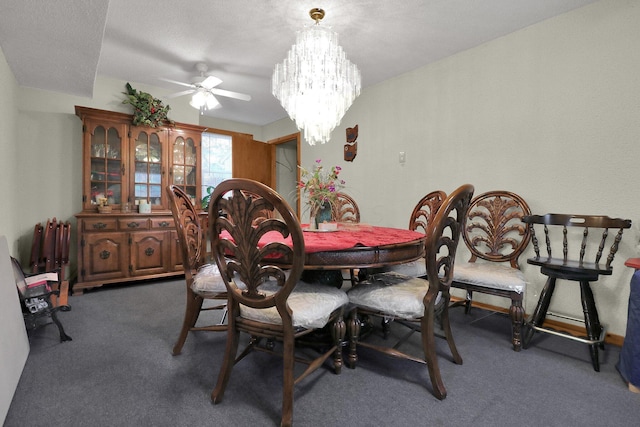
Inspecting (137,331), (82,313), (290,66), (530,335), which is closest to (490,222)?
(530,335)

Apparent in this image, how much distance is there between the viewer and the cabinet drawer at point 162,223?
354 cm

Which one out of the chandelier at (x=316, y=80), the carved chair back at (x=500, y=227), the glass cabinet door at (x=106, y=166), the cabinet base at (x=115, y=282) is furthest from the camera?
the glass cabinet door at (x=106, y=166)

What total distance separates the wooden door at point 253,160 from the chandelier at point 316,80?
2562mm

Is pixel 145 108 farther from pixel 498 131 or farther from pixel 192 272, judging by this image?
pixel 498 131

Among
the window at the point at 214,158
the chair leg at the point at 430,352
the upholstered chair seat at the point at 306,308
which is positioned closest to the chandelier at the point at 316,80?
the upholstered chair seat at the point at 306,308

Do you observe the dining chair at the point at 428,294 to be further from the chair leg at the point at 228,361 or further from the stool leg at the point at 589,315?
the stool leg at the point at 589,315

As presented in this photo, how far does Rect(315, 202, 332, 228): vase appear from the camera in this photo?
2.12 meters

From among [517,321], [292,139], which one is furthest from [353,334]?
[292,139]

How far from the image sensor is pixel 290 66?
7.90ft

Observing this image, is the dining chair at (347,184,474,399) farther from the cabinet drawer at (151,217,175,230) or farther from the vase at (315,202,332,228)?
the cabinet drawer at (151,217,175,230)

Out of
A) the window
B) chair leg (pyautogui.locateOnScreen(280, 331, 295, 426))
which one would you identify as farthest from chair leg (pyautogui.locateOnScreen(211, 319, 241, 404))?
the window

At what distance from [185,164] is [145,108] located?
775mm

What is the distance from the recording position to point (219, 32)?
2.65m

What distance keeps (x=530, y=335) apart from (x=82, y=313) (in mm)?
3432
